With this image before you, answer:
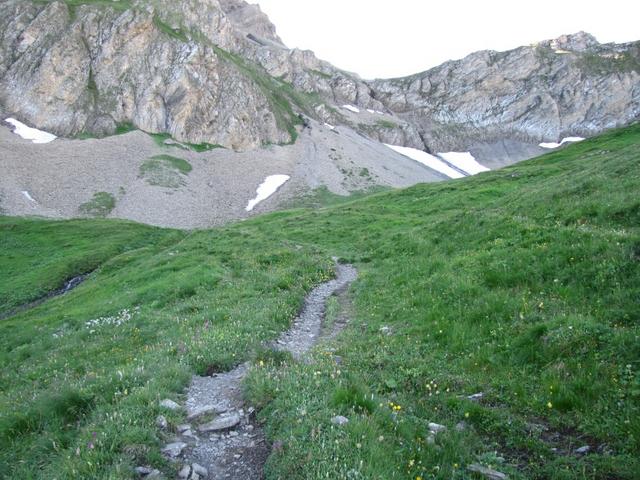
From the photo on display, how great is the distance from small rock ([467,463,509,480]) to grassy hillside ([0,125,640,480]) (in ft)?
0.54

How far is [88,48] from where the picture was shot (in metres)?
147

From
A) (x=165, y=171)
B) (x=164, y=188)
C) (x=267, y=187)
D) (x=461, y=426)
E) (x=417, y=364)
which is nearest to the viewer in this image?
(x=461, y=426)

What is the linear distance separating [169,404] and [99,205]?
345ft

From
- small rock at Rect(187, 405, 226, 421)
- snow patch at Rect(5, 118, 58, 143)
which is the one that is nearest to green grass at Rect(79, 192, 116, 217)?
snow patch at Rect(5, 118, 58, 143)

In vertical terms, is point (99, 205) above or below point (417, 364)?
above

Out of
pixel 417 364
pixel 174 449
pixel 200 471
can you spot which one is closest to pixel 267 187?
pixel 417 364

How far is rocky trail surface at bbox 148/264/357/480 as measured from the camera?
7268 mm

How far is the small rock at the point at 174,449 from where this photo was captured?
752cm

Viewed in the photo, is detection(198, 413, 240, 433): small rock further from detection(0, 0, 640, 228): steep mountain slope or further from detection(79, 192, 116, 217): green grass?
detection(79, 192, 116, 217): green grass

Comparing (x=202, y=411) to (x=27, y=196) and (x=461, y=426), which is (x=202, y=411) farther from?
(x=27, y=196)

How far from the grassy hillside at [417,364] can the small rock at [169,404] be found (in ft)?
0.79

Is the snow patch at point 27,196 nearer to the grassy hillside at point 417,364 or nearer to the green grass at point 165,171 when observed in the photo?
the green grass at point 165,171

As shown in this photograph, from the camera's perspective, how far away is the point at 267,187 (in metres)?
128

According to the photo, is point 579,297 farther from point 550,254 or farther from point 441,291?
point 441,291
